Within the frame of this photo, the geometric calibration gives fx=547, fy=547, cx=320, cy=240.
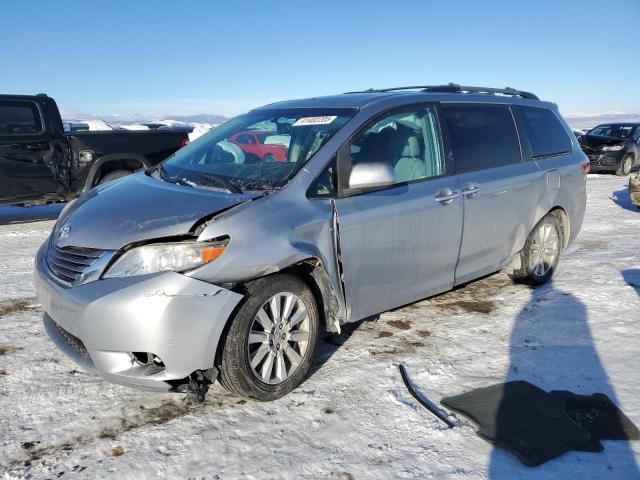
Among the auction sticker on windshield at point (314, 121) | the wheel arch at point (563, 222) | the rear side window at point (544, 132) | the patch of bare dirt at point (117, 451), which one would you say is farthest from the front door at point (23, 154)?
the wheel arch at point (563, 222)

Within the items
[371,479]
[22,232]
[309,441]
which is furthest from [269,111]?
[22,232]

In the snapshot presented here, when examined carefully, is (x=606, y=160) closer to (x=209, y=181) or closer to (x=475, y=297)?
(x=475, y=297)

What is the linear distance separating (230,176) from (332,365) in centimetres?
140

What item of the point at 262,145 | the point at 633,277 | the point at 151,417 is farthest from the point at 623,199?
the point at 151,417

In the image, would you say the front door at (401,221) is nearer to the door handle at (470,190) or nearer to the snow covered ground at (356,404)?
the door handle at (470,190)

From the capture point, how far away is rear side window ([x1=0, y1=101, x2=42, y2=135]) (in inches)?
302

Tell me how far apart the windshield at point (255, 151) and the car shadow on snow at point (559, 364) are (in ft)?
6.28

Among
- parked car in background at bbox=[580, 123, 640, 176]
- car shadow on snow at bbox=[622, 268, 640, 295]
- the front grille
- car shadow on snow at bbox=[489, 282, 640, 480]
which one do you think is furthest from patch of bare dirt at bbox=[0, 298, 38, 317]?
parked car in background at bbox=[580, 123, 640, 176]

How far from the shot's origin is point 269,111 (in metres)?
4.29

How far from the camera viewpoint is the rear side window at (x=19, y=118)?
25.2 feet

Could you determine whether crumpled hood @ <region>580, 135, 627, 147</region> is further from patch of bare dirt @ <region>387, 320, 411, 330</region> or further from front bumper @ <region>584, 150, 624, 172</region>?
patch of bare dirt @ <region>387, 320, 411, 330</region>

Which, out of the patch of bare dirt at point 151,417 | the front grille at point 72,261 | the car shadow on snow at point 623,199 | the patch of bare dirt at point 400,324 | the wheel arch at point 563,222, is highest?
the front grille at point 72,261

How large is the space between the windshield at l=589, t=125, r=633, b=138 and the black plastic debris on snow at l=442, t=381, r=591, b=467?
16.0 metres

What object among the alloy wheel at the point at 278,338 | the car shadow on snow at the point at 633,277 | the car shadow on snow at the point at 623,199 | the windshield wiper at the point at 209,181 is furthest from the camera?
the car shadow on snow at the point at 623,199
